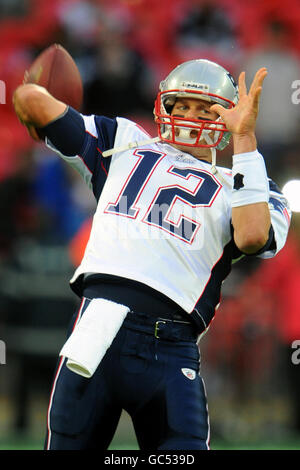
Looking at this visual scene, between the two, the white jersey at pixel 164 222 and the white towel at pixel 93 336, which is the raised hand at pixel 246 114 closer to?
the white jersey at pixel 164 222

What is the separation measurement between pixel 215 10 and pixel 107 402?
546 cm

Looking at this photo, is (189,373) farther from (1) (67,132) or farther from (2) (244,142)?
(1) (67,132)

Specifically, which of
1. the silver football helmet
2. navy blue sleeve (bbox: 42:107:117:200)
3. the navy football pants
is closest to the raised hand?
the silver football helmet

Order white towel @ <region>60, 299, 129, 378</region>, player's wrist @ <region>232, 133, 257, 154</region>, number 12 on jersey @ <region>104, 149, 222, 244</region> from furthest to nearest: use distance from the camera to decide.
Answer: number 12 on jersey @ <region>104, 149, 222, 244</region>
player's wrist @ <region>232, 133, 257, 154</region>
white towel @ <region>60, 299, 129, 378</region>

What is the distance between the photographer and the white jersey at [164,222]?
3.17 m

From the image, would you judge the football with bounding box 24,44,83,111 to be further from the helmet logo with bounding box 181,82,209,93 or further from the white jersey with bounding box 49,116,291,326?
the helmet logo with bounding box 181,82,209,93

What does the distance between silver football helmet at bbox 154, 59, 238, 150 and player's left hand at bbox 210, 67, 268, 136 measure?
0.20 meters

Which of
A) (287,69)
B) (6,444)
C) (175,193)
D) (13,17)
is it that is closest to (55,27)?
(13,17)

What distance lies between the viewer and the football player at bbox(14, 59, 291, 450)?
9.96 ft

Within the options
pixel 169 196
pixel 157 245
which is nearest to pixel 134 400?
pixel 157 245

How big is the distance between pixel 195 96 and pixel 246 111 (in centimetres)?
37

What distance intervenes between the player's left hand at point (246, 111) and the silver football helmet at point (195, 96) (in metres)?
0.20

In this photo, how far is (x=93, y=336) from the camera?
9.89ft

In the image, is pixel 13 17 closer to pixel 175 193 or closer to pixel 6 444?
A: pixel 6 444
